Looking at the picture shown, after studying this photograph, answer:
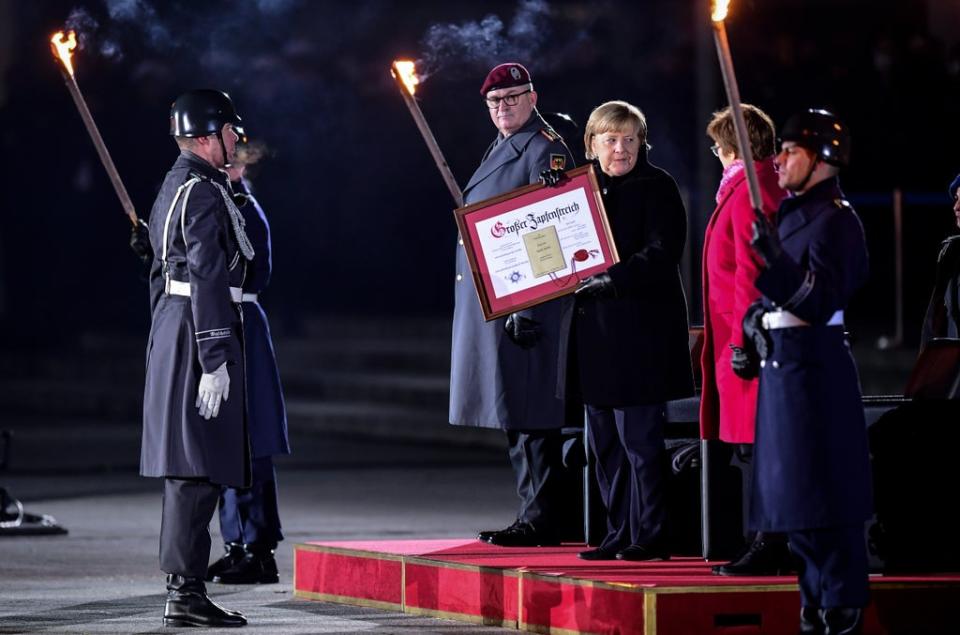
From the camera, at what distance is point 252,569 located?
33.9 feet

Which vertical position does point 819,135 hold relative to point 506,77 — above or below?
below

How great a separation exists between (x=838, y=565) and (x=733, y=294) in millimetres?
1407

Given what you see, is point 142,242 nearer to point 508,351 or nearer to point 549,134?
point 508,351

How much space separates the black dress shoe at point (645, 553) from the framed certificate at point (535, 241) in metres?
1.09

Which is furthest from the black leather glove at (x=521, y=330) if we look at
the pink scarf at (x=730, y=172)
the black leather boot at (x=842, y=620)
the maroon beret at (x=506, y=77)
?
the black leather boot at (x=842, y=620)

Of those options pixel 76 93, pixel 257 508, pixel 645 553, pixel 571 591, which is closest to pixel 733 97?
pixel 571 591

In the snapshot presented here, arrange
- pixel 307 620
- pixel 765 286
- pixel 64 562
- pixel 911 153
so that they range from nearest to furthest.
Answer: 1. pixel 765 286
2. pixel 307 620
3. pixel 64 562
4. pixel 911 153

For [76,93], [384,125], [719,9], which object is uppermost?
[384,125]

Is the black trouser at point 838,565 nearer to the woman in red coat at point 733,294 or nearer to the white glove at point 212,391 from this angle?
the woman in red coat at point 733,294

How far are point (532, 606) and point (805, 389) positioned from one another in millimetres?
1697

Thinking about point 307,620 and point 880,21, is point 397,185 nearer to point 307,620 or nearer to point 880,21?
point 880,21

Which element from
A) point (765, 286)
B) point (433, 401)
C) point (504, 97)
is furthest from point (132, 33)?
point (433, 401)

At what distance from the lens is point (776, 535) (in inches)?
326

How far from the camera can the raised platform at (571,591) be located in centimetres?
785
